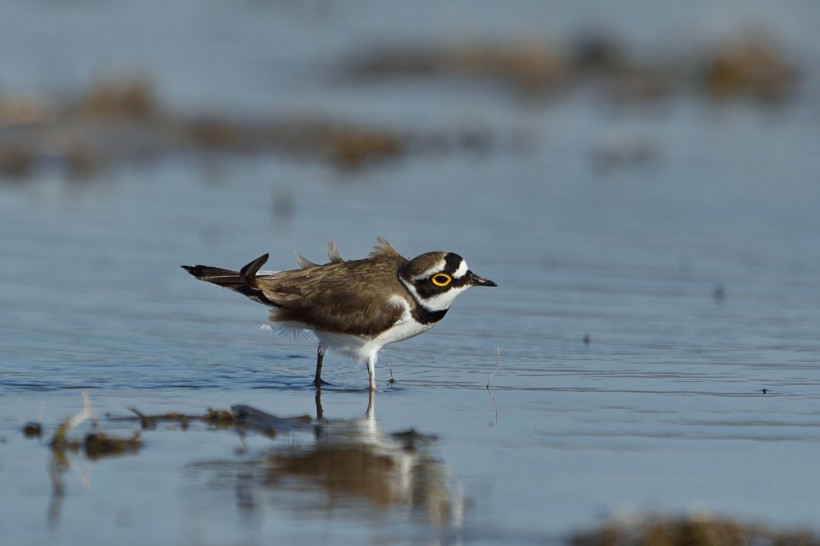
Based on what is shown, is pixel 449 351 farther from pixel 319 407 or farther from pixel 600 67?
pixel 600 67

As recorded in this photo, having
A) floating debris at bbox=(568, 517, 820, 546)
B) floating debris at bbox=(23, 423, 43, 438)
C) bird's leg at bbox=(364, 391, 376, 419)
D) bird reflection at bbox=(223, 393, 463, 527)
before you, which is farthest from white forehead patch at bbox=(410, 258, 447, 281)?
floating debris at bbox=(568, 517, 820, 546)

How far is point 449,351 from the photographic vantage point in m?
10.7

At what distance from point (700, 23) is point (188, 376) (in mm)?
23176

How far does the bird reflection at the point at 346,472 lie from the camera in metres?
7.04

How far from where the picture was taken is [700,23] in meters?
31.0

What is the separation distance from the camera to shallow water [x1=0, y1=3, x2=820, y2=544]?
712 centimetres

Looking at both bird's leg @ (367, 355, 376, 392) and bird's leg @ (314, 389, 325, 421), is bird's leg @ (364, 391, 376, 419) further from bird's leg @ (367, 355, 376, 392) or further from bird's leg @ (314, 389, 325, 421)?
bird's leg @ (314, 389, 325, 421)

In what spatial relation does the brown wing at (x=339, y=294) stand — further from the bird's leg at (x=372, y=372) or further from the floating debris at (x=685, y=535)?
the floating debris at (x=685, y=535)

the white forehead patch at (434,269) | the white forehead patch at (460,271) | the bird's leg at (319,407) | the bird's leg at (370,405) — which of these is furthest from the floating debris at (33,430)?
the white forehead patch at (460,271)

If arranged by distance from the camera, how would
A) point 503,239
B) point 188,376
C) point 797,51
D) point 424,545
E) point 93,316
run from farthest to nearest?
point 797,51, point 503,239, point 93,316, point 188,376, point 424,545

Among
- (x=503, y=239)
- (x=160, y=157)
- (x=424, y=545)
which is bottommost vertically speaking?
(x=424, y=545)

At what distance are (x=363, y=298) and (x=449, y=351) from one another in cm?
126

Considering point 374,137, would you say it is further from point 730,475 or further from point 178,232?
point 730,475

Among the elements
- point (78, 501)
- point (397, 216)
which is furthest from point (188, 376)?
point (397, 216)
